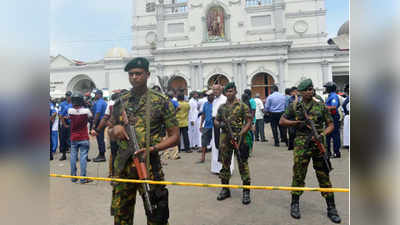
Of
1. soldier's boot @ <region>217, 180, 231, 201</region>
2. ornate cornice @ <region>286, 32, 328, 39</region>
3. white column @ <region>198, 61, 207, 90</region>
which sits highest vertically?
ornate cornice @ <region>286, 32, 328, 39</region>

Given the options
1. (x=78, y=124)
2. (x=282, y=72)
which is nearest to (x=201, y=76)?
(x=282, y=72)

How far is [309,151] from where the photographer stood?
3.10 m

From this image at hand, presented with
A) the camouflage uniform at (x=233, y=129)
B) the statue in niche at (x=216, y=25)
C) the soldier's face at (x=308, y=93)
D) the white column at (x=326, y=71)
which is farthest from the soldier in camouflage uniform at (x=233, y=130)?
the white column at (x=326, y=71)

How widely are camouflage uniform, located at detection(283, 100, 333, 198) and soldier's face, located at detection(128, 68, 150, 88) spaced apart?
211 centimetres

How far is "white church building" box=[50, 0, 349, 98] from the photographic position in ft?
76.5

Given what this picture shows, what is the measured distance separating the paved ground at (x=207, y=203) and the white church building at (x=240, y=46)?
18355 millimetres

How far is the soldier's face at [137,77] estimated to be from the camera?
6.75 ft

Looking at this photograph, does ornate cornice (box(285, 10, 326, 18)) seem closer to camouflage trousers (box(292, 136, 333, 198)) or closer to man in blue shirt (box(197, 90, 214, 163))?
man in blue shirt (box(197, 90, 214, 163))

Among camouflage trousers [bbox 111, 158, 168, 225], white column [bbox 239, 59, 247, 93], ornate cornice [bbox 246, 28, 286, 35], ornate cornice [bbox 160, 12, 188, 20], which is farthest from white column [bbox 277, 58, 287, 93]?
camouflage trousers [bbox 111, 158, 168, 225]

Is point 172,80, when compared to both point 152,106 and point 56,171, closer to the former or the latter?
point 56,171

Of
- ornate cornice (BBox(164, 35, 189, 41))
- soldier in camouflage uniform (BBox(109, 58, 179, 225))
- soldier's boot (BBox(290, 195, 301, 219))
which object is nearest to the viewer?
soldier in camouflage uniform (BBox(109, 58, 179, 225))

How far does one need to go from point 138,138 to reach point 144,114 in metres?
0.21

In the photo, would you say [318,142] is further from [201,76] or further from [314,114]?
[201,76]
